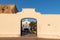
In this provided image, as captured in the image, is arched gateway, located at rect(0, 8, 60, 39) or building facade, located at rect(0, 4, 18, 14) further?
building facade, located at rect(0, 4, 18, 14)

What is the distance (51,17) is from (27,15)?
153 inches

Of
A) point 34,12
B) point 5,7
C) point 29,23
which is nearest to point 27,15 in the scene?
point 34,12

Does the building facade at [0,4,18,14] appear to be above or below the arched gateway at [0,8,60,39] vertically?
above

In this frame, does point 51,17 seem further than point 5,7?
No

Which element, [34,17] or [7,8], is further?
[7,8]

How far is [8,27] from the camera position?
29688 mm

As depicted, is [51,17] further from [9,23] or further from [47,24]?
[9,23]

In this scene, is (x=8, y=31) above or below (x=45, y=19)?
below

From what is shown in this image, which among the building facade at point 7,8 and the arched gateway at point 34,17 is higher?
the building facade at point 7,8

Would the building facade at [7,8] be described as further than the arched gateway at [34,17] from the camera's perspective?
Yes

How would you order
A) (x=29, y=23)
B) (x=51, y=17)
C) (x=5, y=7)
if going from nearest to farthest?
(x=51, y=17), (x=5, y=7), (x=29, y=23)

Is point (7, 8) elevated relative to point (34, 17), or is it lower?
elevated

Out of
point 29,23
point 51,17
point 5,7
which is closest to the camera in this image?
point 51,17

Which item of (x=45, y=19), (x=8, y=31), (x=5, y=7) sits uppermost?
(x=5, y=7)
